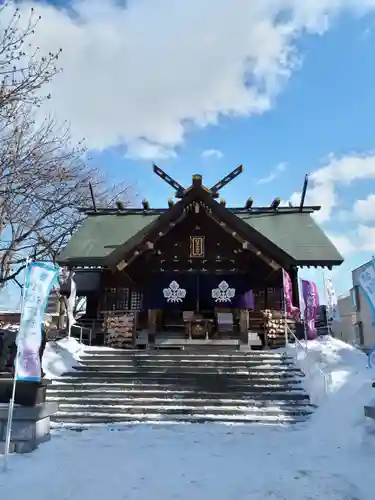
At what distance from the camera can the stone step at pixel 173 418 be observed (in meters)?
8.89

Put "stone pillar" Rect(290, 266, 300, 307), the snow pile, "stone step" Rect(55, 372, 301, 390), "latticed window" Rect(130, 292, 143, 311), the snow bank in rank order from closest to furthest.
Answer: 1. the snow bank
2. "stone step" Rect(55, 372, 301, 390)
3. the snow pile
4. "latticed window" Rect(130, 292, 143, 311)
5. "stone pillar" Rect(290, 266, 300, 307)

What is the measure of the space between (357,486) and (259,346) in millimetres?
10546

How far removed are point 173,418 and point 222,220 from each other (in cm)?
919

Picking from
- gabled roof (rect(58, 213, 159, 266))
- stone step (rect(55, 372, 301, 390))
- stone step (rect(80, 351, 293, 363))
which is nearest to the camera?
stone step (rect(55, 372, 301, 390))

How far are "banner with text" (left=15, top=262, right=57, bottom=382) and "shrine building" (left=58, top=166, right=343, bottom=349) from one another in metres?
8.61

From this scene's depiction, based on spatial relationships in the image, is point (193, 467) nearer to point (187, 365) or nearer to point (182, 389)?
point (182, 389)

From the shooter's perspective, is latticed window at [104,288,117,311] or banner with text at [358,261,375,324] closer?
banner with text at [358,261,375,324]

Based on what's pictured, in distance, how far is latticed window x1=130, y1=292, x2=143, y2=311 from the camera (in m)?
17.3

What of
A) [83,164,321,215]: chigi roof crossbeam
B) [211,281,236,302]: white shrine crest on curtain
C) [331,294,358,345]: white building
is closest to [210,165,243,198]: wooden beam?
[83,164,321,215]: chigi roof crossbeam

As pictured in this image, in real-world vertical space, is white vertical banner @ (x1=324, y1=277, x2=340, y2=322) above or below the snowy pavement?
above

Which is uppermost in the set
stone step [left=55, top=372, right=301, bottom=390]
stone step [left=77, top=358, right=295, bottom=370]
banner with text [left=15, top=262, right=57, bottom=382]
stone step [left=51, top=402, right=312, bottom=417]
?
banner with text [left=15, top=262, right=57, bottom=382]

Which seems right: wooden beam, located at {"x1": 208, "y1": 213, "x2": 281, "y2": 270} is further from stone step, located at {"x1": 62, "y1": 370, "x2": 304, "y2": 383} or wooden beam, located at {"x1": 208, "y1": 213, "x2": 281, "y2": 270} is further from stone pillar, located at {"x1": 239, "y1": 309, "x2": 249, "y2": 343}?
stone step, located at {"x1": 62, "y1": 370, "x2": 304, "y2": 383}

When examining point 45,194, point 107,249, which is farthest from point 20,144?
point 107,249

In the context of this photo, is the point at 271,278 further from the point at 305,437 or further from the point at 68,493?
the point at 68,493
